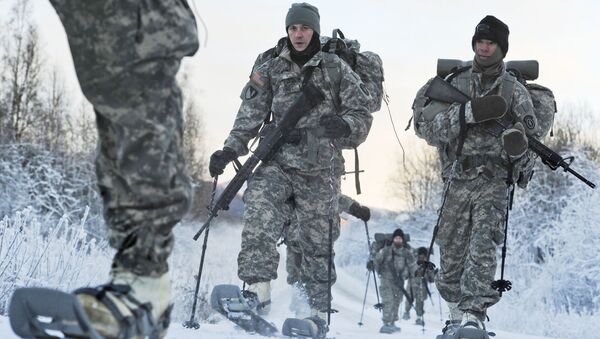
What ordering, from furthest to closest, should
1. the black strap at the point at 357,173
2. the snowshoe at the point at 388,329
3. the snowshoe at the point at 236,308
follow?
the snowshoe at the point at 388,329
the black strap at the point at 357,173
the snowshoe at the point at 236,308

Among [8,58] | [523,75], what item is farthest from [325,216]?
[8,58]

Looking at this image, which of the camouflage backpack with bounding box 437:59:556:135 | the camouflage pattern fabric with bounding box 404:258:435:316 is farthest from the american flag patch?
the camouflage pattern fabric with bounding box 404:258:435:316

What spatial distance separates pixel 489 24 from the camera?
5871 millimetres

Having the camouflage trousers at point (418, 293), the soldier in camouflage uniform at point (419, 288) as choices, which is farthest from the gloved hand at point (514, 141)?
the camouflage trousers at point (418, 293)

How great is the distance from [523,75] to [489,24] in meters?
0.49

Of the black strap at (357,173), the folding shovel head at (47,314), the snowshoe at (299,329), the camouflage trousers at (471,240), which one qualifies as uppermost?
the black strap at (357,173)

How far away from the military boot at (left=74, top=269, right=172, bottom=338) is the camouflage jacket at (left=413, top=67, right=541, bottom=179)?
3.89 metres

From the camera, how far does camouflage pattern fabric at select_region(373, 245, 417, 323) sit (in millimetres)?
14562

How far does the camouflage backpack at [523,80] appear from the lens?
18.8 ft

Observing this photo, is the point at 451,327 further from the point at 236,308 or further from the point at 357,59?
the point at 357,59

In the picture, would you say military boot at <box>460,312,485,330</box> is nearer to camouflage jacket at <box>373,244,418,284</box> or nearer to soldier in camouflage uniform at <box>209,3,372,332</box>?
soldier in camouflage uniform at <box>209,3,372,332</box>

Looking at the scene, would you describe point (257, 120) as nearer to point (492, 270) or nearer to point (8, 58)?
point (492, 270)

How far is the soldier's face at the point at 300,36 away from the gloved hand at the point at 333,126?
659 mm

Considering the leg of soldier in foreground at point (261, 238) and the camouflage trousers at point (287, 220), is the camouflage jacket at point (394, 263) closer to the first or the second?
the camouflage trousers at point (287, 220)
